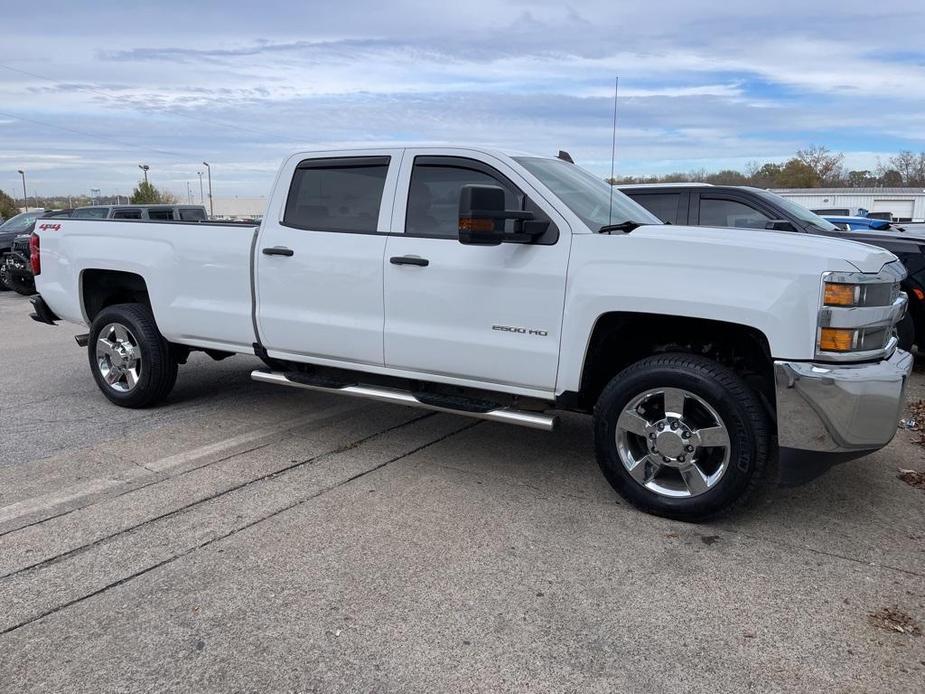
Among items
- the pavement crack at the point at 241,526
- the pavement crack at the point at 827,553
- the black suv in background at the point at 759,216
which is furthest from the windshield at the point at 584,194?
the black suv in background at the point at 759,216

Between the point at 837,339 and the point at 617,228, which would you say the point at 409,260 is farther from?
the point at 837,339

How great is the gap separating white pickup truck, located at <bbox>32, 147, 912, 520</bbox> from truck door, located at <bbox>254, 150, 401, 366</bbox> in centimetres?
1

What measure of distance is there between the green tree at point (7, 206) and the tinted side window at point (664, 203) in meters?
74.6

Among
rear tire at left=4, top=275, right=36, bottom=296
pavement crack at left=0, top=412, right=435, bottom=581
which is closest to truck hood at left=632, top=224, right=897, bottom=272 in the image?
pavement crack at left=0, top=412, right=435, bottom=581

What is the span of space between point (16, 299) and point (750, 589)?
1649 cm

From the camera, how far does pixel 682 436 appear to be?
4090 mm

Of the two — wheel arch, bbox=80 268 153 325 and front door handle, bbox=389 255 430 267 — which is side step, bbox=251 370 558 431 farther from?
wheel arch, bbox=80 268 153 325

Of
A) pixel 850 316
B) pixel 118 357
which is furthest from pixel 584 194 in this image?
pixel 118 357

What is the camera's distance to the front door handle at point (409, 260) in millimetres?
4715

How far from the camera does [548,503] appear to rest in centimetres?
450

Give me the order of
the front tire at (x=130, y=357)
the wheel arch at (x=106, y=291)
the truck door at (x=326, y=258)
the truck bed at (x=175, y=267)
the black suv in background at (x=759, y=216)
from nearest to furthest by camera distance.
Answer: the truck door at (x=326, y=258)
the truck bed at (x=175, y=267)
the front tire at (x=130, y=357)
the wheel arch at (x=106, y=291)
the black suv in background at (x=759, y=216)

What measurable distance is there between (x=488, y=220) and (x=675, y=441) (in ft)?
5.10

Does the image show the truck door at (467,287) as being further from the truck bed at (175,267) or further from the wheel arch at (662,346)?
the truck bed at (175,267)

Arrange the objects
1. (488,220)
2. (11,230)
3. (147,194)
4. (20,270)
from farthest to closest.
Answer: (147,194) < (11,230) < (20,270) < (488,220)
